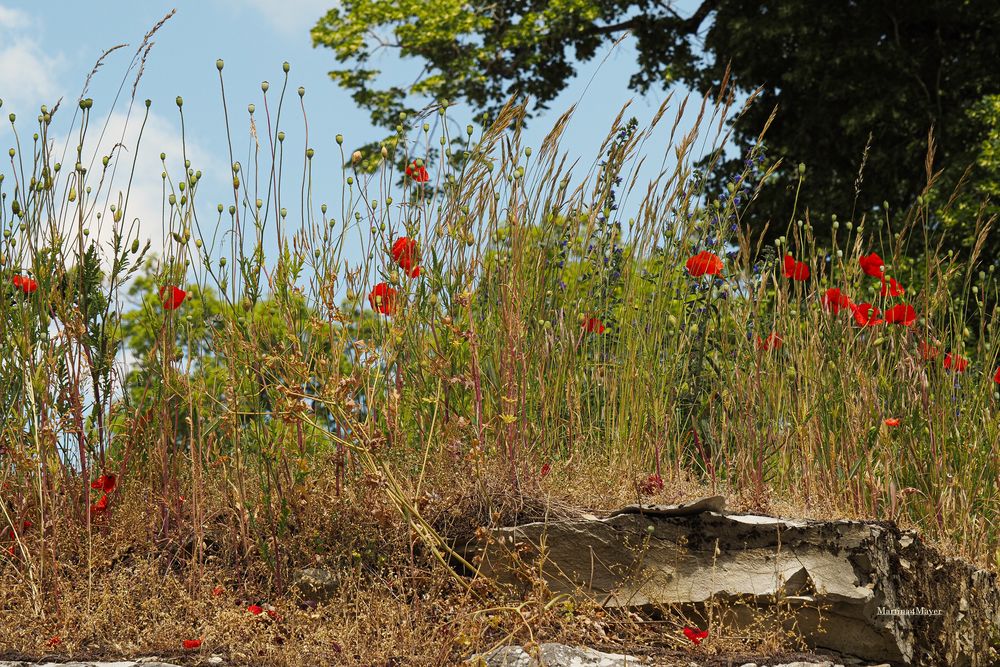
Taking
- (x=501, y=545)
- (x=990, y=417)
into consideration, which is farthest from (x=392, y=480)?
(x=990, y=417)

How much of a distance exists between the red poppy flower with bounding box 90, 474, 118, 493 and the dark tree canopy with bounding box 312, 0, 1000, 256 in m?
7.52

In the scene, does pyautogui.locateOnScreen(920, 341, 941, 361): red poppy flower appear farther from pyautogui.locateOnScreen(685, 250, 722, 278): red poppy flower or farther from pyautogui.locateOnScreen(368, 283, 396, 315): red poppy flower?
pyautogui.locateOnScreen(368, 283, 396, 315): red poppy flower

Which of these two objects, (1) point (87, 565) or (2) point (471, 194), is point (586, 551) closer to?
(2) point (471, 194)

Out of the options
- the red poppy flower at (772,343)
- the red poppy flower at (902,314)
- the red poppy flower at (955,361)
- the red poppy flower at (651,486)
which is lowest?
the red poppy flower at (651,486)

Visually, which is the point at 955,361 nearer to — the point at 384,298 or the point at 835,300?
the point at 835,300

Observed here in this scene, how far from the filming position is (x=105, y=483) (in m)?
3.29

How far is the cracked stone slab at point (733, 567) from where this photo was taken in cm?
302

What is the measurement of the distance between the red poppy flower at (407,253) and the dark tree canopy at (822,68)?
6.85 m

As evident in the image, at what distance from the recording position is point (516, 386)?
316 cm

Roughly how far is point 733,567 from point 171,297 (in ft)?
6.56

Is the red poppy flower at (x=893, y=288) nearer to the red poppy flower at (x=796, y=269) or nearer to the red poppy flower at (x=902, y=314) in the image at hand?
the red poppy flower at (x=902, y=314)

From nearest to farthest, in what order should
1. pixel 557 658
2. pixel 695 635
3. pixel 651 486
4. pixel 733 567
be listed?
pixel 557 658, pixel 695 635, pixel 733 567, pixel 651 486

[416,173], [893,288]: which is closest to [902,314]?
[893,288]

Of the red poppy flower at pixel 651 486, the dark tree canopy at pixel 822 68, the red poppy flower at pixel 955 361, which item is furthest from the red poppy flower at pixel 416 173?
the dark tree canopy at pixel 822 68
